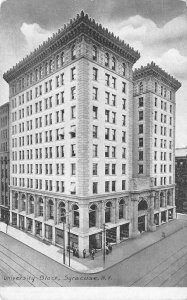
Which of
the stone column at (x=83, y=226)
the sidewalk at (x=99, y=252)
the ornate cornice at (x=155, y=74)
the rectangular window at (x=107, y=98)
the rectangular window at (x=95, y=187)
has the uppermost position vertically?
the ornate cornice at (x=155, y=74)

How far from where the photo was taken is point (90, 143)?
1188 inches

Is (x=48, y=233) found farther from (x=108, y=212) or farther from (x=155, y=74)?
(x=155, y=74)

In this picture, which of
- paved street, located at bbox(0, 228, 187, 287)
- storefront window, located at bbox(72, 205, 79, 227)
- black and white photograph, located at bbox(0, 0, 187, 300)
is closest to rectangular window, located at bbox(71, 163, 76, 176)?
black and white photograph, located at bbox(0, 0, 187, 300)

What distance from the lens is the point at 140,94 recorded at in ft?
142

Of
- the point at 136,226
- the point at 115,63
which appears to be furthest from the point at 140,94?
the point at 136,226

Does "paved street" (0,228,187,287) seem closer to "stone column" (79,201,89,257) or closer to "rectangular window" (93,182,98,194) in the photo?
"stone column" (79,201,89,257)

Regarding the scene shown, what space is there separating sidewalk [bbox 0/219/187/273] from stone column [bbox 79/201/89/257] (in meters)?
1.52

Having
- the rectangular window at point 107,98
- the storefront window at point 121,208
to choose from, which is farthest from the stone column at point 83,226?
the rectangular window at point 107,98

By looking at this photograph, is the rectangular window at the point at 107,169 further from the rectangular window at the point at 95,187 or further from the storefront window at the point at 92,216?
the storefront window at the point at 92,216

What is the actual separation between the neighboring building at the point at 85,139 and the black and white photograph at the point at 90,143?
0.56ft

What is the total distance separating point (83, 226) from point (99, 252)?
4633 millimetres

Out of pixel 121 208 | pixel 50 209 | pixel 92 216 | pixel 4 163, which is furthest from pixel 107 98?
pixel 4 163

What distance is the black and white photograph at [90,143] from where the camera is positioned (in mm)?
19984

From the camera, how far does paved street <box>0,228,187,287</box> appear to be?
19.8 metres
